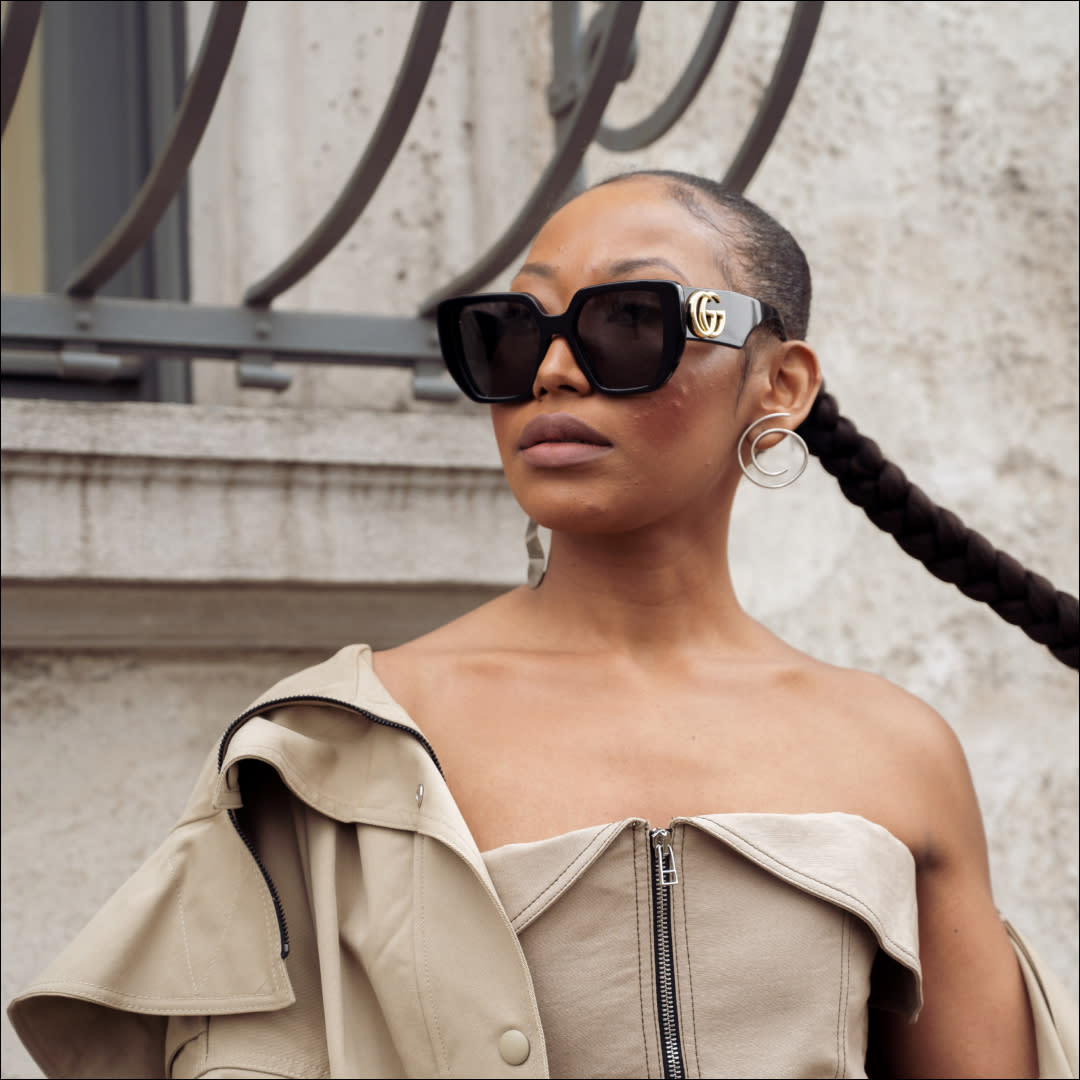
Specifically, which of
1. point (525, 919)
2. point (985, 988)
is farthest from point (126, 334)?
point (985, 988)

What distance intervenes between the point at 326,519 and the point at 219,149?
1.85 ft

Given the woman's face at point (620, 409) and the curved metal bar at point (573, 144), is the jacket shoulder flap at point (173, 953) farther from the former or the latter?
the curved metal bar at point (573, 144)

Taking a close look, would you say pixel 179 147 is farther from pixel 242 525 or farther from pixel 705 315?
pixel 705 315

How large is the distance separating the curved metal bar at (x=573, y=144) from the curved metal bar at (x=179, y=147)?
39 centimetres

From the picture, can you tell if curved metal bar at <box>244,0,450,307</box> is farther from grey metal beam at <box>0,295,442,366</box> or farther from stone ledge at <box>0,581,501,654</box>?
stone ledge at <box>0,581,501,654</box>

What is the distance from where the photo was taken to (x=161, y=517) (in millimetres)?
2084

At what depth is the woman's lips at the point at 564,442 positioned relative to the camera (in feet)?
4.85

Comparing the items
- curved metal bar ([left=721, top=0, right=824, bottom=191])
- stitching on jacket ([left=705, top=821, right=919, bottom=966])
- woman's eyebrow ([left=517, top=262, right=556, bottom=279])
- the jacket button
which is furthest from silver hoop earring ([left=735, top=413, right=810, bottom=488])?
the jacket button

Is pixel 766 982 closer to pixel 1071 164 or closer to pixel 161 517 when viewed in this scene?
pixel 161 517

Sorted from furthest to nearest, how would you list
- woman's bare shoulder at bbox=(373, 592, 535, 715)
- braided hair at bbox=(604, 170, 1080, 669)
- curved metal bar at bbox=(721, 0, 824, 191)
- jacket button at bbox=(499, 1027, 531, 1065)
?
curved metal bar at bbox=(721, 0, 824, 191) < braided hair at bbox=(604, 170, 1080, 669) < woman's bare shoulder at bbox=(373, 592, 535, 715) < jacket button at bbox=(499, 1027, 531, 1065)

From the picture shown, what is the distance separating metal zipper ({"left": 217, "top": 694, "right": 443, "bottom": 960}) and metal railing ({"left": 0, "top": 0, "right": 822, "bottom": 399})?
0.79 m

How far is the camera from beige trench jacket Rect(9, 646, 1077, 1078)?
1.35 metres

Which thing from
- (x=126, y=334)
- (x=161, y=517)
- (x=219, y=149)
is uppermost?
(x=219, y=149)

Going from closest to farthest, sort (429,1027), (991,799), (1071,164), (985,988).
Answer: (429,1027)
(985,988)
(991,799)
(1071,164)
